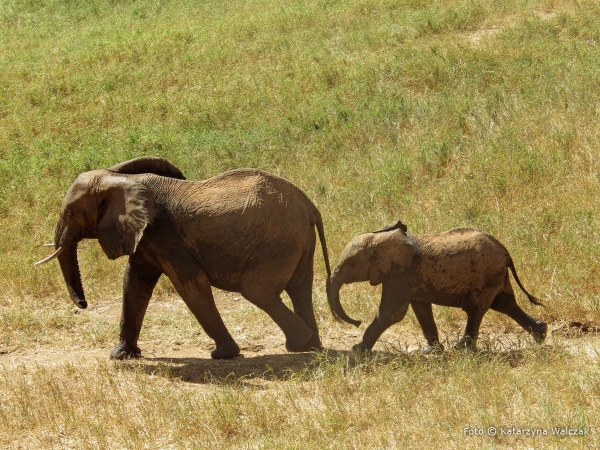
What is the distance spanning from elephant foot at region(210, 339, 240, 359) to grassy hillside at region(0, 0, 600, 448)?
0.89 metres

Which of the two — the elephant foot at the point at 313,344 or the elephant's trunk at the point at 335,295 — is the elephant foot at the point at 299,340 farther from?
the elephant's trunk at the point at 335,295

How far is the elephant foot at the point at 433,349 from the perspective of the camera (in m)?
7.21

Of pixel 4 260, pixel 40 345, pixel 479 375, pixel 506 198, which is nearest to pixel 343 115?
pixel 506 198

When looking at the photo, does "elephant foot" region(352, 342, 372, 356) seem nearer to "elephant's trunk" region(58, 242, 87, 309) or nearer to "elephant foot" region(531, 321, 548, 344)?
"elephant foot" region(531, 321, 548, 344)

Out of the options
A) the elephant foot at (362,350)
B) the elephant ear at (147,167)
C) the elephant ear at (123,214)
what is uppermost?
the elephant ear at (147,167)

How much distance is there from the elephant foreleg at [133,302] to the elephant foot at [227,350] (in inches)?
29.2

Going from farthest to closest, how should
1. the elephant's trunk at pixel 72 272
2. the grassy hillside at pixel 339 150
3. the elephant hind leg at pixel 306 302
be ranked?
the elephant's trunk at pixel 72 272 → the elephant hind leg at pixel 306 302 → the grassy hillside at pixel 339 150

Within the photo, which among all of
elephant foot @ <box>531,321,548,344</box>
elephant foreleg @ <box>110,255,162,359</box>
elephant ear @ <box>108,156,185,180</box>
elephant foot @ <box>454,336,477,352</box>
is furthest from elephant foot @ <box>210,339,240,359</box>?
elephant foot @ <box>531,321,548,344</box>

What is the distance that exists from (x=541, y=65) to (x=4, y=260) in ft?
27.7

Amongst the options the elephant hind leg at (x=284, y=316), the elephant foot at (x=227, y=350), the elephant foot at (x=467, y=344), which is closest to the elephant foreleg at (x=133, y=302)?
the elephant foot at (x=227, y=350)

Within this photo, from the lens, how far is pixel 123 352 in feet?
26.5

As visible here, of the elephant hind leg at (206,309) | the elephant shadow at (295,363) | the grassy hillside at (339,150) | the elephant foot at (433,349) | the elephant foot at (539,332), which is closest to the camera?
the grassy hillside at (339,150)

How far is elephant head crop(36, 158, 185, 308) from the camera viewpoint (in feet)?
24.5

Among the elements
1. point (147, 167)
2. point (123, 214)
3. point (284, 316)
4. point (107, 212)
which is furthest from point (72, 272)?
point (284, 316)
